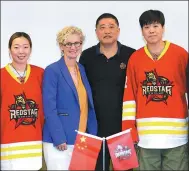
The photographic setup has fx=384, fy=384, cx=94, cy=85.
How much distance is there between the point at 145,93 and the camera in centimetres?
240

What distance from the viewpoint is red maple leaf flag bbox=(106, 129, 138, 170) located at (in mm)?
2330

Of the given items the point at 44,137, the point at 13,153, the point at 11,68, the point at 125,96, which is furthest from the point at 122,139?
the point at 11,68

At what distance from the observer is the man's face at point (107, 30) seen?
2.61 metres

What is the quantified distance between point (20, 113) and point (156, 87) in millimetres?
852

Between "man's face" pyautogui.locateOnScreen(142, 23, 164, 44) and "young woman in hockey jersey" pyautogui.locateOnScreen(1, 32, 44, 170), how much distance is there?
0.75 m

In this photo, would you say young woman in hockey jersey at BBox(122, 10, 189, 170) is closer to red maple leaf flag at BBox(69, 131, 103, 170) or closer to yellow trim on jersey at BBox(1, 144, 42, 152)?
red maple leaf flag at BBox(69, 131, 103, 170)

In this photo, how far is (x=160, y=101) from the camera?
2.37 meters

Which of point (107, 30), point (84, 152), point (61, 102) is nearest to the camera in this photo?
point (84, 152)

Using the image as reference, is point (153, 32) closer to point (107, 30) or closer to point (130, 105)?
→ point (107, 30)

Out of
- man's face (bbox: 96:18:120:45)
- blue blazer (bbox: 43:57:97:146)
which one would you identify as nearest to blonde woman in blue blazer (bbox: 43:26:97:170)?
blue blazer (bbox: 43:57:97:146)

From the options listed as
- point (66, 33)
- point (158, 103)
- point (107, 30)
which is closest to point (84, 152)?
point (158, 103)

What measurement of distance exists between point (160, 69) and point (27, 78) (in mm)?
831

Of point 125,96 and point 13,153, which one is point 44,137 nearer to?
point 13,153

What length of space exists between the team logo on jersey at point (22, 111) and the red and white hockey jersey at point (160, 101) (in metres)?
0.60
